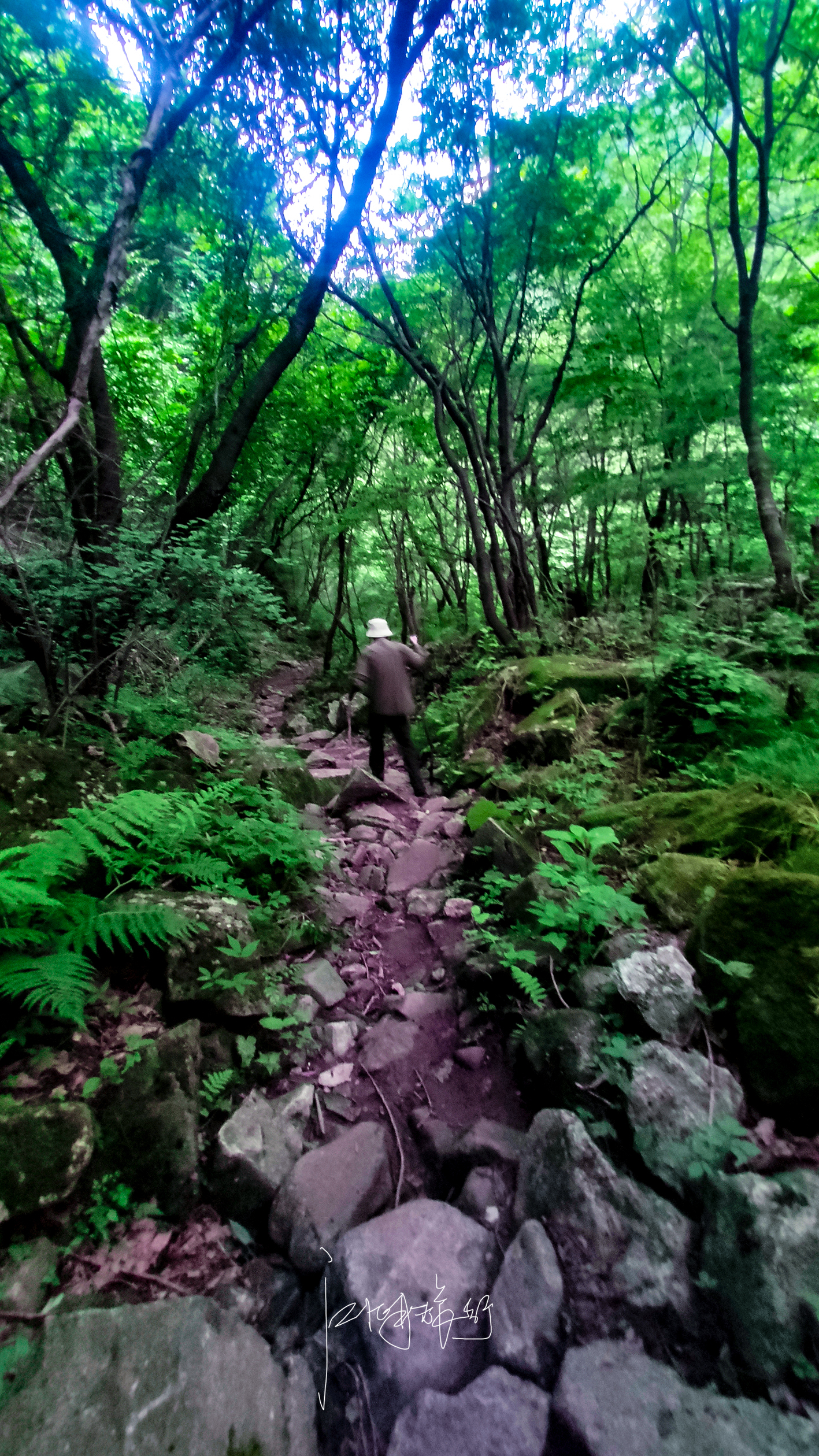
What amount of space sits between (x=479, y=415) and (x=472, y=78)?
4.61 metres

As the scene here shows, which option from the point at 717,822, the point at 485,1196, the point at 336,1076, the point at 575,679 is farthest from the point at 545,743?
the point at 485,1196

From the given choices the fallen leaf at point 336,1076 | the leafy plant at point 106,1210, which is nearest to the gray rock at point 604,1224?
the fallen leaf at point 336,1076

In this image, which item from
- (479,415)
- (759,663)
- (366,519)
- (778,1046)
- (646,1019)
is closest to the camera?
(778,1046)

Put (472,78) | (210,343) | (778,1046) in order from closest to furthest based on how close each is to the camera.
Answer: (778,1046)
(472,78)
(210,343)

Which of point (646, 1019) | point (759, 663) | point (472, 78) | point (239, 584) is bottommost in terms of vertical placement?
point (646, 1019)

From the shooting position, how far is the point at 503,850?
442 cm

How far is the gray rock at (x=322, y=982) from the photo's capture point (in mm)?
3562

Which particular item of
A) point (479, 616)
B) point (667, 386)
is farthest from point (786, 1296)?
point (479, 616)

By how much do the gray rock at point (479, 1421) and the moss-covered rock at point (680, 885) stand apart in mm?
2021

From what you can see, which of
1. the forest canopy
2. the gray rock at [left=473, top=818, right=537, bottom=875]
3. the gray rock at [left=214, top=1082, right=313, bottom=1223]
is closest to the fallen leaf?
the gray rock at [left=214, top=1082, right=313, bottom=1223]

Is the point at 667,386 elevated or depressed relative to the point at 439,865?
elevated

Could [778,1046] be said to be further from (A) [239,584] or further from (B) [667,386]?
(B) [667,386]

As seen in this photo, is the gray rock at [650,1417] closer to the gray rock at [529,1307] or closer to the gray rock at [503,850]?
the gray rock at [529,1307]

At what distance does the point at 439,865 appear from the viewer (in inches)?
204
